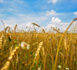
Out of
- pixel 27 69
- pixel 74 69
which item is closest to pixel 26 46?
pixel 27 69

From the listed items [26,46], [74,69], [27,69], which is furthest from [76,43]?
[26,46]

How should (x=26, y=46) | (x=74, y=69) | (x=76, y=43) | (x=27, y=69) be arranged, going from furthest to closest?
1. (x=76, y=43)
2. (x=74, y=69)
3. (x=27, y=69)
4. (x=26, y=46)

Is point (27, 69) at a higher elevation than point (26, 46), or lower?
lower

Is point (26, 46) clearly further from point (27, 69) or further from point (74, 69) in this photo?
point (74, 69)

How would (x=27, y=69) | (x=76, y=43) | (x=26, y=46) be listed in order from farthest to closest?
1. (x=76, y=43)
2. (x=27, y=69)
3. (x=26, y=46)

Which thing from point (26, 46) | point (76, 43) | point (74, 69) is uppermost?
point (26, 46)

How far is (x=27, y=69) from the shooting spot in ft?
3.86

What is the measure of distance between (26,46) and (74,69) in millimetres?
1107

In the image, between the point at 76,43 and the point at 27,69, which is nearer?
the point at 27,69

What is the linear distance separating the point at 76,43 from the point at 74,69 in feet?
2.86

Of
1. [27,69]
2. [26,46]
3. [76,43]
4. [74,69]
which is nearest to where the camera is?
[26,46]

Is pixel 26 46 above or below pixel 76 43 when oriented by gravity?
above

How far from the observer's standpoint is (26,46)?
45 cm

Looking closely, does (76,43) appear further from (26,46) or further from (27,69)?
(26,46)
